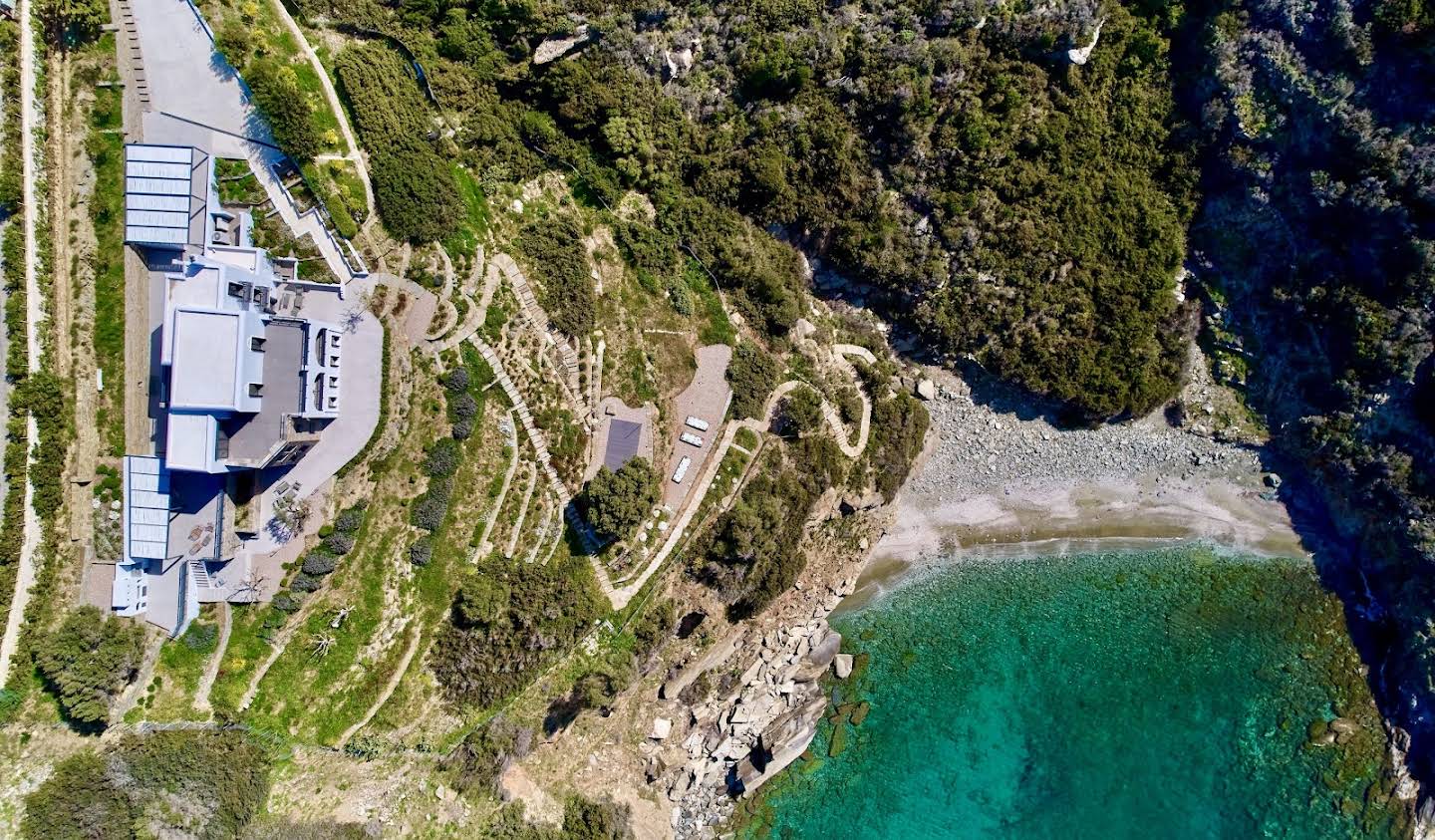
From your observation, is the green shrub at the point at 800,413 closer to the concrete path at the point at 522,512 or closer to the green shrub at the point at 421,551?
the concrete path at the point at 522,512

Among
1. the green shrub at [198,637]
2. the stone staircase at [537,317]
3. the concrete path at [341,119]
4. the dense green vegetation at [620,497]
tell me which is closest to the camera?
the green shrub at [198,637]

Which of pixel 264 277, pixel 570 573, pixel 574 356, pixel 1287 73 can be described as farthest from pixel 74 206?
pixel 1287 73

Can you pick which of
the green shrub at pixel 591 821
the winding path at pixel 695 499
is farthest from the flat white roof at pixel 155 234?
the green shrub at pixel 591 821

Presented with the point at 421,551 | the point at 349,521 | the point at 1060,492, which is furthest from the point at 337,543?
the point at 1060,492

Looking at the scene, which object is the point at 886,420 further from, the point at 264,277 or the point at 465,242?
the point at 264,277

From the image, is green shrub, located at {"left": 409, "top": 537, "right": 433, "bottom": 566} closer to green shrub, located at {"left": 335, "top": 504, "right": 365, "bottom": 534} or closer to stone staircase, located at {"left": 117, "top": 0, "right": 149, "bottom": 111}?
green shrub, located at {"left": 335, "top": 504, "right": 365, "bottom": 534}

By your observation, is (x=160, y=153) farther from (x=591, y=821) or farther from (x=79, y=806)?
(x=591, y=821)

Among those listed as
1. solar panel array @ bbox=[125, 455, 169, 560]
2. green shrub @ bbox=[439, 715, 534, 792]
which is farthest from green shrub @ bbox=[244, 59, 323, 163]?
green shrub @ bbox=[439, 715, 534, 792]
